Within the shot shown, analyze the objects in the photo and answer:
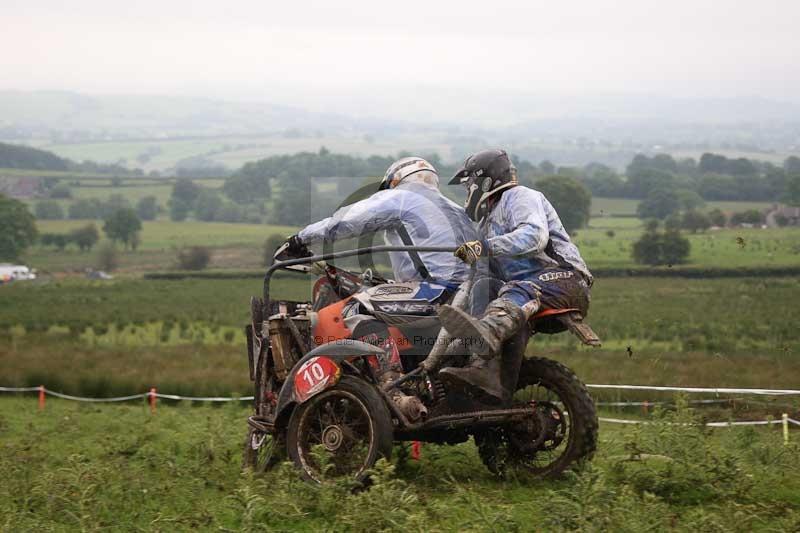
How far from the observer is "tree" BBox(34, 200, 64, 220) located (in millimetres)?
113500

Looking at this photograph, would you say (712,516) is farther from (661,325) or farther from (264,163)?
(264,163)

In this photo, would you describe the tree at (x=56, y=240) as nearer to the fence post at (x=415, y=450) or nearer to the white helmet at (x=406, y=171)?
the fence post at (x=415, y=450)

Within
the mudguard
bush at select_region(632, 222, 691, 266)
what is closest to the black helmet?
the mudguard

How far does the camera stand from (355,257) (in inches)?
355

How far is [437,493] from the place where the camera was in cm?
772

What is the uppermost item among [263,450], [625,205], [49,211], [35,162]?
[263,450]

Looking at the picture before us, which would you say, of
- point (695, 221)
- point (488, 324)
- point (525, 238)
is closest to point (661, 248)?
point (695, 221)

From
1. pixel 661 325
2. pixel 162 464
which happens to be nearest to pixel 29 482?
pixel 162 464

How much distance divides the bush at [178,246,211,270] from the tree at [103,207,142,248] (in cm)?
1911

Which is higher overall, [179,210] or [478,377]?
[478,377]

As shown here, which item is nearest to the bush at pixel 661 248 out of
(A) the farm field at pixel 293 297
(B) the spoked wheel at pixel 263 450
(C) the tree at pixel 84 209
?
(A) the farm field at pixel 293 297

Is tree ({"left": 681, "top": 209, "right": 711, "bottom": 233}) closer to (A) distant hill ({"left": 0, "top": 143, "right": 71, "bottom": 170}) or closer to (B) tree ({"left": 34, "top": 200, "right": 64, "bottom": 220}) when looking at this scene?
(B) tree ({"left": 34, "top": 200, "right": 64, "bottom": 220})

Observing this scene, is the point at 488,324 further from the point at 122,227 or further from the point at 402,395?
the point at 122,227

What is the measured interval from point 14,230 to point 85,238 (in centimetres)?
949
